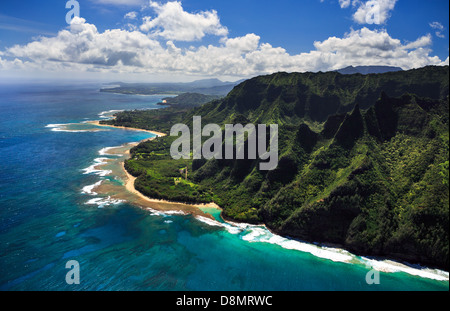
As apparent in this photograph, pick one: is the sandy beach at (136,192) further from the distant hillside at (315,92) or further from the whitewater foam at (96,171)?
the distant hillside at (315,92)

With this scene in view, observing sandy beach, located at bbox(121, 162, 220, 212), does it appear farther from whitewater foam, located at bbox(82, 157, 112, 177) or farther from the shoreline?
whitewater foam, located at bbox(82, 157, 112, 177)

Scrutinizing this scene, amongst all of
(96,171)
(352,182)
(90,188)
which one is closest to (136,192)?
(90,188)

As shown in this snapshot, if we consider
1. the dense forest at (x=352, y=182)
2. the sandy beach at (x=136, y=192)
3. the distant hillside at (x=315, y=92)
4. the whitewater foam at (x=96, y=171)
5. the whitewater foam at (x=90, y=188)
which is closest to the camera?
the dense forest at (x=352, y=182)

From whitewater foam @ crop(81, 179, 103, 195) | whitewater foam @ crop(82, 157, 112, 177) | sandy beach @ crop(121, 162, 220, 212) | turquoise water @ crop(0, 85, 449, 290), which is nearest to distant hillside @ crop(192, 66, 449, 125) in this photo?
sandy beach @ crop(121, 162, 220, 212)

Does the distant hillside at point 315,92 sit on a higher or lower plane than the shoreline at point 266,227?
higher

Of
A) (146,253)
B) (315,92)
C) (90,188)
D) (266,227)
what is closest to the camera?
(146,253)

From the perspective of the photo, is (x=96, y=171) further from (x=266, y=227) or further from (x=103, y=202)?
(x=266, y=227)

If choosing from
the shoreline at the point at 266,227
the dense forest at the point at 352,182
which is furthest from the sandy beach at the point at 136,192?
the dense forest at the point at 352,182

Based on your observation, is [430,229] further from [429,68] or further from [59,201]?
[429,68]

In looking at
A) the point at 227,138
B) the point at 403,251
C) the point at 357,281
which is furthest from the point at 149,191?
the point at 403,251
